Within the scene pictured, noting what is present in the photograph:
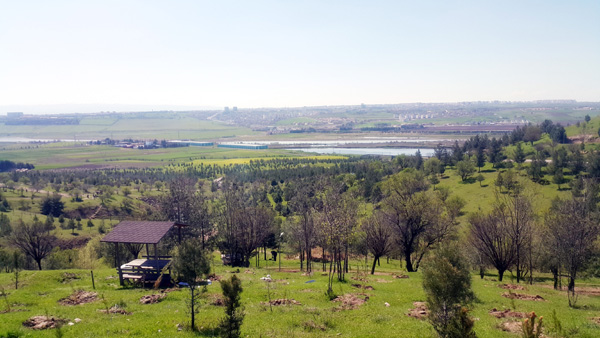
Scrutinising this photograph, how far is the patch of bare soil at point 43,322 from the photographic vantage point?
17406 mm

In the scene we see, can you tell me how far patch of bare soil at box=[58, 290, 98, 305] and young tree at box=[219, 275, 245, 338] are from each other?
1166 cm

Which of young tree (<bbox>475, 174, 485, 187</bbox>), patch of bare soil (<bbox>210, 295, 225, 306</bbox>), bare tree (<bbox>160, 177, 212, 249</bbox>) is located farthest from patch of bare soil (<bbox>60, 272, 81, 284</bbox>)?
young tree (<bbox>475, 174, 485, 187</bbox>)

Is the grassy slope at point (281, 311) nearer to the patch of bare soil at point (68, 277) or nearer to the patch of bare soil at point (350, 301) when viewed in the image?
the patch of bare soil at point (68, 277)

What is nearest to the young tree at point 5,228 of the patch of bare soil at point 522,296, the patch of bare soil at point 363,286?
the patch of bare soil at point 363,286

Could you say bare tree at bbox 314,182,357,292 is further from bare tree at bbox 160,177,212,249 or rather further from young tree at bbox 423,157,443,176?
young tree at bbox 423,157,443,176

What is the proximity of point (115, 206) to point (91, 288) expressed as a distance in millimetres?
74415

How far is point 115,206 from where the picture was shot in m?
93.3

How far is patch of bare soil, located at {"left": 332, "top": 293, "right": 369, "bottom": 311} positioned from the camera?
72.7 feet

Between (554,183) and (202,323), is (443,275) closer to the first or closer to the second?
(202,323)

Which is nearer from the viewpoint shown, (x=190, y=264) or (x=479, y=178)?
(x=190, y=264)

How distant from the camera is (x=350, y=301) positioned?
23.2 meters

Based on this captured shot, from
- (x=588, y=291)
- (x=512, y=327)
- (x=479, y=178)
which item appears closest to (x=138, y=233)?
(x=512, y=327)

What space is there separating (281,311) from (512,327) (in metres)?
11.9

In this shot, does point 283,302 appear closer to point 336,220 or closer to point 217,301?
point 217,301
